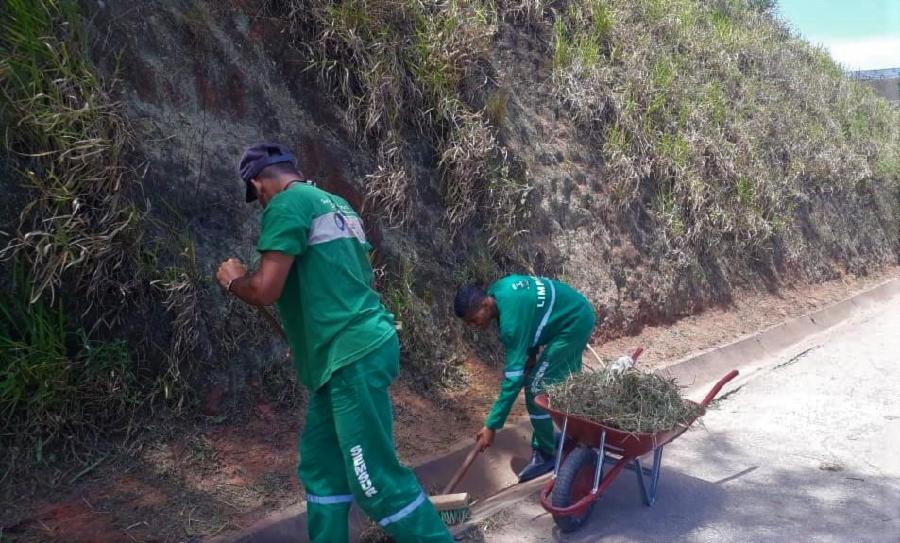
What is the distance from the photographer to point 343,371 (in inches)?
133

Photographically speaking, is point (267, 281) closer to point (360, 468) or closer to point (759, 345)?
point (360, 468)

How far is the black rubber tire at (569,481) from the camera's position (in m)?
4.38

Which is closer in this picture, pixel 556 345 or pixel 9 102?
pixel 9 102

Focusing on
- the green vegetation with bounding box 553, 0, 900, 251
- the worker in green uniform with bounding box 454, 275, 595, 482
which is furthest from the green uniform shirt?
the green vegetation with bounding box 553, 0, 900, 251

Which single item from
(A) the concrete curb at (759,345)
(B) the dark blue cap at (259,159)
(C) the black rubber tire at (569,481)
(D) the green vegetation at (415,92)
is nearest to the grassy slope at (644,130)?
(D) the green vegetation at (415,92)

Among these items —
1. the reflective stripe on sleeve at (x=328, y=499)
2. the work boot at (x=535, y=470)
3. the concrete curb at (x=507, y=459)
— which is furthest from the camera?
the work boot at (x=535, y=470)

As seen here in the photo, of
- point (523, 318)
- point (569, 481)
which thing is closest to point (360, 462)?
point (569, 481)

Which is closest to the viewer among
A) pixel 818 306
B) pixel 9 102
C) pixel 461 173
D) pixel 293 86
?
pixel 9 102

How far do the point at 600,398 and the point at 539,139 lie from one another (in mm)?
4457

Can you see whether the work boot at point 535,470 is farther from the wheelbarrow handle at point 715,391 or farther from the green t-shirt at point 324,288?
the green t-shirt at point 324,288

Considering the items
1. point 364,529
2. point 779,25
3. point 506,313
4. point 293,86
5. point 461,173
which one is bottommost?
point 364,529

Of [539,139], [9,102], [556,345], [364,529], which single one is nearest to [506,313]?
[556,345]

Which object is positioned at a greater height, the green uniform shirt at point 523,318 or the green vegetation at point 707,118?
the green vegetation at point 707,118

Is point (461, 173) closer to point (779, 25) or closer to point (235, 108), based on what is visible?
point (235, 108)
